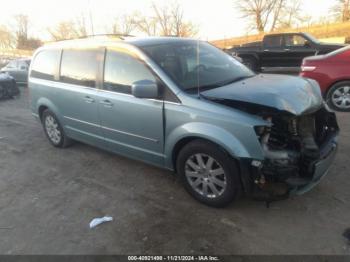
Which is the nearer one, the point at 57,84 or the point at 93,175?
the point at 93,175

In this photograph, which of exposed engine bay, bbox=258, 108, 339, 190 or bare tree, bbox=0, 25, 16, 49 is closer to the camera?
exposed engine bay, bbox=258, 108, 339, 190

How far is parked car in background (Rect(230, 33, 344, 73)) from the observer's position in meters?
10.9

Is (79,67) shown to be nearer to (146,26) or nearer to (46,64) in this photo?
(46,64)

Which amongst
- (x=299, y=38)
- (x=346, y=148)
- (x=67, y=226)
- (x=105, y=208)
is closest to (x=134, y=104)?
(x=105, y=208)

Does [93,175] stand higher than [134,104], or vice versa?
[134,104]

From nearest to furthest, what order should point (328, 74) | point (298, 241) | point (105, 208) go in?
point (298, 241) < point (105, 208) < point (328, 74)

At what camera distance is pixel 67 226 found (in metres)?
3.31

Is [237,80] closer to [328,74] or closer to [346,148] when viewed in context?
[346,148]

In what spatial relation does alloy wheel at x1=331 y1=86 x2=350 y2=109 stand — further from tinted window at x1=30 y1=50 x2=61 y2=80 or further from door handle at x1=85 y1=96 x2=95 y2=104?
tinted window at x1=30 y1=50 x2=61 y2=80

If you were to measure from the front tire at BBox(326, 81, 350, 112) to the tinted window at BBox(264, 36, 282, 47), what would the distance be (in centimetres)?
555

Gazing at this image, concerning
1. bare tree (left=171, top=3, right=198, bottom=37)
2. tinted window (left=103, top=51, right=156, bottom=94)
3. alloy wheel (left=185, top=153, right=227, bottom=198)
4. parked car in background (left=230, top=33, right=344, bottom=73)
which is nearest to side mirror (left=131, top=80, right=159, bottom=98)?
tinted window (left=103, top=51, right=156, bottom=94)

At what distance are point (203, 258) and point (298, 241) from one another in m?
0.90

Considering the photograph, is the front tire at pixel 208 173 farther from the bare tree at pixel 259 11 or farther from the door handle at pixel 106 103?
the bare tree at pixel 259 11

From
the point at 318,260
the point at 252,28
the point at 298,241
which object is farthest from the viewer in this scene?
the point at 252,28
